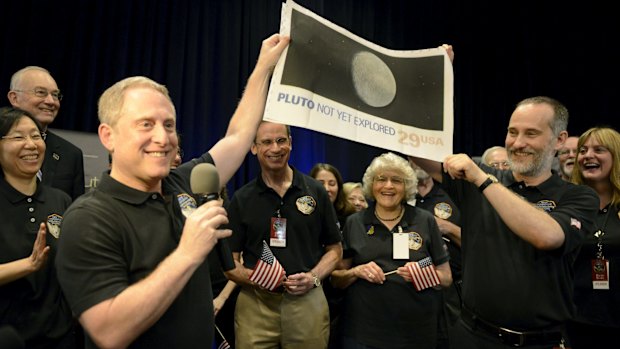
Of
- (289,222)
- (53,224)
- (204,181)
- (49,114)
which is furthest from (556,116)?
(49,114)

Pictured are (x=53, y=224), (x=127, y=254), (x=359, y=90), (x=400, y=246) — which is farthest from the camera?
(x=400, y=246)

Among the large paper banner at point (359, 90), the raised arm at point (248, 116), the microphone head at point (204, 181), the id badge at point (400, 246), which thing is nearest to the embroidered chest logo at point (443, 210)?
the id badge at point (400, 246)

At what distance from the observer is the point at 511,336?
2340mm

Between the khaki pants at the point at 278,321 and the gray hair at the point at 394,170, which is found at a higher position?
the gray hair at the point at 394,170

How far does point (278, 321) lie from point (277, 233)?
55 centimetres

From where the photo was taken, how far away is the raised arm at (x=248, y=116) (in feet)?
7.05

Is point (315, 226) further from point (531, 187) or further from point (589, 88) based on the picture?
point (589, 88)

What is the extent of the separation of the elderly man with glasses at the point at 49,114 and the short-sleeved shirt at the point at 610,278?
10.9 ft

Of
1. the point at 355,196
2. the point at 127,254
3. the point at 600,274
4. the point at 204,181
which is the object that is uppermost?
the point at 355,196

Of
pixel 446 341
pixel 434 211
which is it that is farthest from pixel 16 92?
pixel 446 341

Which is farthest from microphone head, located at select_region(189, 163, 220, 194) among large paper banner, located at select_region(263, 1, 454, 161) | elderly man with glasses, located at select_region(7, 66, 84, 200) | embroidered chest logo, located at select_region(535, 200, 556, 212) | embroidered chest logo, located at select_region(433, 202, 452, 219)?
embroidered chest logo, located at select_region(433, 202, 452, 219)

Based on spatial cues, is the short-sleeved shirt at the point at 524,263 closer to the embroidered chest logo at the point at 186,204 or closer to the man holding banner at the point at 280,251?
the man holding banner at the point at 280,251

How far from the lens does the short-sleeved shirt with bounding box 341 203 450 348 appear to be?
321cm

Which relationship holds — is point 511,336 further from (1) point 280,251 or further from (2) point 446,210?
(2) point 446,210
